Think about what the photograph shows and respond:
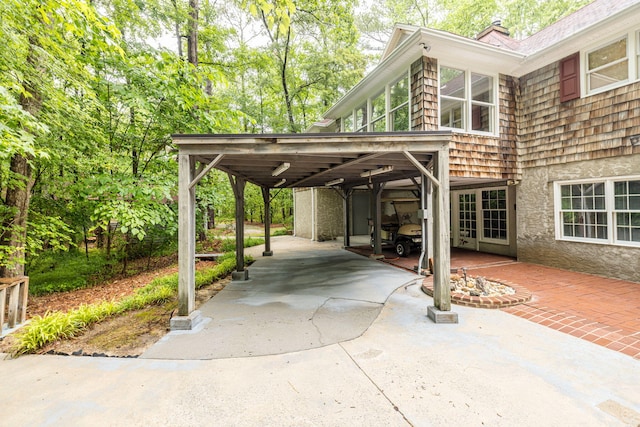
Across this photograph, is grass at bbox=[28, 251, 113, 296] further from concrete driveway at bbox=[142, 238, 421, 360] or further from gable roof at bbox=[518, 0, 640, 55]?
gable roof at bbox=[518, 0, 640, 55]

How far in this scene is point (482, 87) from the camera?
7.86m

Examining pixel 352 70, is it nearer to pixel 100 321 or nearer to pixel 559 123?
pixel 559 123

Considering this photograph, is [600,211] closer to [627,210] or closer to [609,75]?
[627,210]

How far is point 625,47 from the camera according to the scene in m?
5.38

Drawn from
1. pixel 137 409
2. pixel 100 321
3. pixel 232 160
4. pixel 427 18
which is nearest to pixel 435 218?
pixel 232 160

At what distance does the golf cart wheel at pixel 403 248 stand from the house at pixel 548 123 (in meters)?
2.26

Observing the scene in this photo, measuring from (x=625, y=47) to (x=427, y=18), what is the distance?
52.3 feet

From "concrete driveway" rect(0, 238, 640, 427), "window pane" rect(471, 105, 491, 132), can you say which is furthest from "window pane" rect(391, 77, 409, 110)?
"concrete driveway" rect(0, 238, 640, 427)

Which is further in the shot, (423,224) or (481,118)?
(481,118)

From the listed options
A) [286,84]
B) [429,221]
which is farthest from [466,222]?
[286,84]

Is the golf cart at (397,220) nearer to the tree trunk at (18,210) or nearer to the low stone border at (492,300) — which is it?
the low stone border at (492,300)

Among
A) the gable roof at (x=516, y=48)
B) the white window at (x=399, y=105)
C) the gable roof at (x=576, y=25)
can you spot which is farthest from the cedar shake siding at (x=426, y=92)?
the gable roof at (x=576, y=25)

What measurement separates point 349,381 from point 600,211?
6.62 m

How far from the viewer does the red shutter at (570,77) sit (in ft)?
19.7
